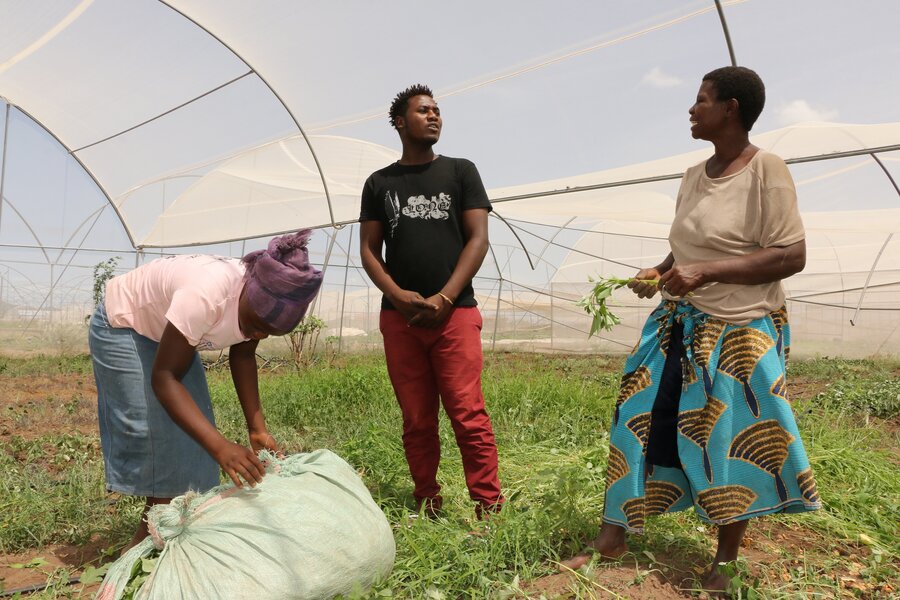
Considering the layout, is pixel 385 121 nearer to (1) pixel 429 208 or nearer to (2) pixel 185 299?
(1) pixel 429 208

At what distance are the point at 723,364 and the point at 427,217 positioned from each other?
124 centimetres

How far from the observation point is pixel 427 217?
9.05ft

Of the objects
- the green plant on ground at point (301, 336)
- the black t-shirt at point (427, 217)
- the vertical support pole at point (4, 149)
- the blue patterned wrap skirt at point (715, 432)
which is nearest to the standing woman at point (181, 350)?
the black t-shirt at point (427, 217)

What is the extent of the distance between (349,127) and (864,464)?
616cm

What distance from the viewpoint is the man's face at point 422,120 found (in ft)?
9.18

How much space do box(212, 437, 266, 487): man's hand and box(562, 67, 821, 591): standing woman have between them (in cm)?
101

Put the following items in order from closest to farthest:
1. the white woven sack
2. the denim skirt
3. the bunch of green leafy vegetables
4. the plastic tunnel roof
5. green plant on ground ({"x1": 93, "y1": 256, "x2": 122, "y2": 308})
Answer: the white woven sack < the denim skirt < the bunch of green leafy vegetables < the plastic tunnel roof < green plant on ground ({"x1": 93, "y1": 256, "x2": 122, "y2": 308})

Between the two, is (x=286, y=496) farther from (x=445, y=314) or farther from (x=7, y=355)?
(x=7, y=355)

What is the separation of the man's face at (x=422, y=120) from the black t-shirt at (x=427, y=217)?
0.11 metres

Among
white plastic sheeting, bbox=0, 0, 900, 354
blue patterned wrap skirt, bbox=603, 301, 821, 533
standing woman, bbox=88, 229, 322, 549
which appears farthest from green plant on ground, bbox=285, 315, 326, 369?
blue patterned wrap skirt, bbox=603, 301, 821, 533

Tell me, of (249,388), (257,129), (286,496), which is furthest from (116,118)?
(286,496)

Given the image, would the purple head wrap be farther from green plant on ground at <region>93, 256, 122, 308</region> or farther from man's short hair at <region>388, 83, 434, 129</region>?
green plant on ground at <region>93, 256, 122, 308</region>

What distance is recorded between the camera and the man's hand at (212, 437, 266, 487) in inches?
77.0

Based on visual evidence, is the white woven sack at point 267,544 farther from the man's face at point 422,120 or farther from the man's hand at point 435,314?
the man's face at point 422,120
